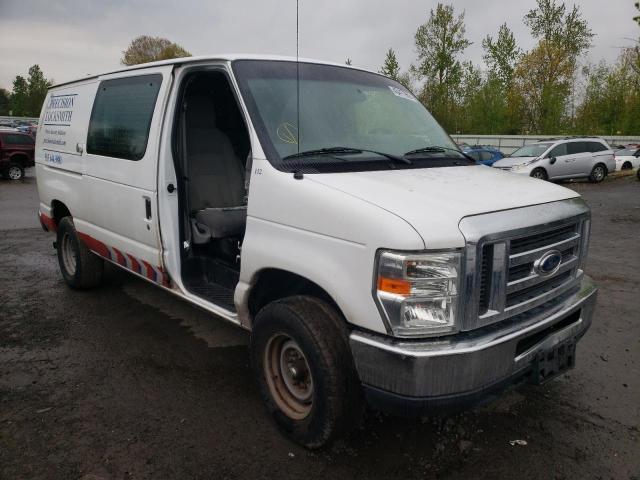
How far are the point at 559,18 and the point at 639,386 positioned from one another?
4260cm

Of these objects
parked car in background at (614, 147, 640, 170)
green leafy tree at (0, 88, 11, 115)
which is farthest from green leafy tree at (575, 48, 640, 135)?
green leafy tree at (0, 88, 11, 115)

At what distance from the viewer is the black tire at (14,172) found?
20797 mm

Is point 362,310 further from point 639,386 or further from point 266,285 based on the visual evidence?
point 639,386

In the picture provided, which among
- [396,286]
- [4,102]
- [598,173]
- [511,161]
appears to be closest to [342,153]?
[396,286]

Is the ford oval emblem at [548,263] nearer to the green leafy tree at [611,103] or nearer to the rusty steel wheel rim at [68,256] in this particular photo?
the rusty steel wheel rim at [68,256]

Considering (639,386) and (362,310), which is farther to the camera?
(639,386)

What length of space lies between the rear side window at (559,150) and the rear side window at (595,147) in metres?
1.20

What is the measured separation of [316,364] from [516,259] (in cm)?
116

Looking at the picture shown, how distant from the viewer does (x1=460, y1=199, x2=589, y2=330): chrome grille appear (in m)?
2.48

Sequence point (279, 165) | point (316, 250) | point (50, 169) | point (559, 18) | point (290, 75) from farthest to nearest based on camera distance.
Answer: point (559, 18)
point (50, 169)
point (290, 75)
point (279, 165)
point (316, 250)

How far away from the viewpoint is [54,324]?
196 inches

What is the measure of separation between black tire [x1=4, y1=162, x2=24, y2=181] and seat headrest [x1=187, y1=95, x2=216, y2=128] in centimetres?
2007

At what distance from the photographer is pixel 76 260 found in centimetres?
567

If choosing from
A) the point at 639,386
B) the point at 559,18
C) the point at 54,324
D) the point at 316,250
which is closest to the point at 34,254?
the point at 54,324
